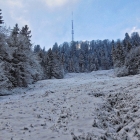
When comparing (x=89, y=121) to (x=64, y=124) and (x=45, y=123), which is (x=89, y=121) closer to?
(x=64, y=124)

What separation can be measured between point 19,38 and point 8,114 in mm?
21572

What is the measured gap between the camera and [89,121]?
11.1 m

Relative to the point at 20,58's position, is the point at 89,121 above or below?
below

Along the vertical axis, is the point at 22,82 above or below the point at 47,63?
below

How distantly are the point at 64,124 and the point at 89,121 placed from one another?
1.45 metres

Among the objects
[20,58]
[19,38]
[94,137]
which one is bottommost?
[94,137]

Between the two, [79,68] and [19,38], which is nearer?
[19,38]

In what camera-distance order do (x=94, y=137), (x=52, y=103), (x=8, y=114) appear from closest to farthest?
(x=94, y=137), (x=8, y=114), (x=52, y=103)

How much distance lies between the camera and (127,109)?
1238 cm

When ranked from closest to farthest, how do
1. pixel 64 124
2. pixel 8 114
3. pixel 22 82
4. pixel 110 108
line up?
pixel 64 124 → pixel 8 114 → pixel 110 108 → pixel 22 82

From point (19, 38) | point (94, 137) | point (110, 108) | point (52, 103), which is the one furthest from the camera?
point (19, 38)

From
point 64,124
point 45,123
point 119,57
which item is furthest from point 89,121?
point 119,57

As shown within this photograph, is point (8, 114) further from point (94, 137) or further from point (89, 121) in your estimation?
point (94, 137)

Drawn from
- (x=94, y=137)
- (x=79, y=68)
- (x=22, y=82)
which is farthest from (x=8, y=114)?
(x=79, y=68)
